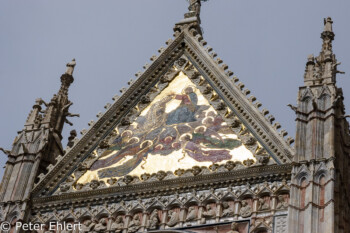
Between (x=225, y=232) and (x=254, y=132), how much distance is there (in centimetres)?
243

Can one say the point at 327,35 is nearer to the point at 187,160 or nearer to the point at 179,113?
the point at 179,113

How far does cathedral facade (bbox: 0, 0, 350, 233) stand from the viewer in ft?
60.4

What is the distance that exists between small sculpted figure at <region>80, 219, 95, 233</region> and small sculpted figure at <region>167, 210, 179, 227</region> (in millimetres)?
1405

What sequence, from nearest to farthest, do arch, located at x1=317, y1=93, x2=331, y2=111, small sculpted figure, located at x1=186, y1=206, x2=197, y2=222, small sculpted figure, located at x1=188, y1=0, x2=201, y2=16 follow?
small sculpted figure, located at x1=186, y1=206, x2=197, y2=222 < arch, located at x1=317, y1=93, x2=331, y2=111 < small sculpted figure, located at x1=188, y1=0, x2=201, y2=16

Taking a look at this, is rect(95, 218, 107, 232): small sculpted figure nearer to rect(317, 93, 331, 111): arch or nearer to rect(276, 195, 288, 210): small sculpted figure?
rect(276, 195, 288, 210): small sculpted figure

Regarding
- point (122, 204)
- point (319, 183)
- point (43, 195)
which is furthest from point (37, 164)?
point (319, 183)

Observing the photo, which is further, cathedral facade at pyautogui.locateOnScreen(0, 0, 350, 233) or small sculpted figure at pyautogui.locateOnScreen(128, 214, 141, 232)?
small sculpted figure at pyautogui.locateOnScreen(128, 214, 141, 232)

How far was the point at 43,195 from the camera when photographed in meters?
20.4

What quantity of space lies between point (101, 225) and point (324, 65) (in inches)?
194

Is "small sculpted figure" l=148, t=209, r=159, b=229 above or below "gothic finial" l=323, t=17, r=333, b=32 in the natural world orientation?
below

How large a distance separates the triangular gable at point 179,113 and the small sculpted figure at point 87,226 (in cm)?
77

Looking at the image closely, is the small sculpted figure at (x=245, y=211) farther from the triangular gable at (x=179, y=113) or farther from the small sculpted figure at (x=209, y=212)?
the triangular gable at (x=179, y=113)

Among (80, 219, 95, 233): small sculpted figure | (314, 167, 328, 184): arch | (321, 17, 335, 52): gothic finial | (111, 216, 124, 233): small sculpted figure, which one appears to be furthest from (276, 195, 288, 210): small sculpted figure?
(321, 17, 335, 52): gothic finial

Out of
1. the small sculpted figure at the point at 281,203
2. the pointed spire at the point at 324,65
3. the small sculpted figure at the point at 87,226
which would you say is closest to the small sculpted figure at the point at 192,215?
the small sculpted figure at the point at 281,203
